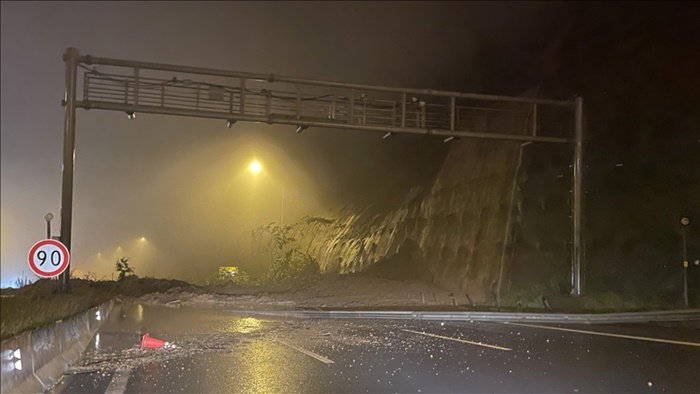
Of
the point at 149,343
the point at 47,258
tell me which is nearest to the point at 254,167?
the point at 47,258

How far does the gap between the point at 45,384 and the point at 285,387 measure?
2.94 m

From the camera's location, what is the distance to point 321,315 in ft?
68.0

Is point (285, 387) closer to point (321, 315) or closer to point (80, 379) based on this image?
point (80, 379)

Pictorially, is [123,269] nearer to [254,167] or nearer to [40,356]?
[254,167]

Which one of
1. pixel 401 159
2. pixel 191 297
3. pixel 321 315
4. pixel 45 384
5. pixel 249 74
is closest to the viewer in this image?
pixel 45 384

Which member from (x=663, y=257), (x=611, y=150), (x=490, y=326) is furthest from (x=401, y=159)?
(x=490, y=326)

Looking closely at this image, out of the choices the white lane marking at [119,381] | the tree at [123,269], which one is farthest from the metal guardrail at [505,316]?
the tree at [123,269]

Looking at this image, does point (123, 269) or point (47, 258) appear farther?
point (123, 269)

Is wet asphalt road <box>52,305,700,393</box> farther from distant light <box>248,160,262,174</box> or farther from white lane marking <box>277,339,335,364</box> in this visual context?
distant light <box>248,160,262,174</box>

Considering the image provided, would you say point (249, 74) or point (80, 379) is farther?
point (249, 74)

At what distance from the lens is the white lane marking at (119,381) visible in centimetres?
784

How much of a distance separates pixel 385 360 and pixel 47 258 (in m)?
7.00

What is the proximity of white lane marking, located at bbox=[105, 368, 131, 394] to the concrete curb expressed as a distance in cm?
73

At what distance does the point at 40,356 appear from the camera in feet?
27.1
